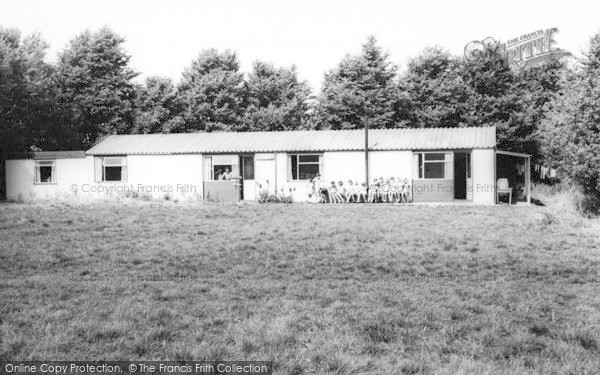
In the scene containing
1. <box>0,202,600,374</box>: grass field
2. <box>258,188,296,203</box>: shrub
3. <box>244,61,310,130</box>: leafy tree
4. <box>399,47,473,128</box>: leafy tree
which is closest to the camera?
<box>0,202,600,374</box>: grass field

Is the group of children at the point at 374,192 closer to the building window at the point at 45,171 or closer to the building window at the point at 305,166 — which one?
the building window at the point at 305,166

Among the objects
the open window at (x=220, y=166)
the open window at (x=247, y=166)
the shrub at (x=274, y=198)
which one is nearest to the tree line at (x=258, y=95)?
the open window at (x=220, y=166)

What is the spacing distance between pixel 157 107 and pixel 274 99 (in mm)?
8698

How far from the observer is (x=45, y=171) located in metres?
27.8

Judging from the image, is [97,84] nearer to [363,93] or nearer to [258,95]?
[258,95]

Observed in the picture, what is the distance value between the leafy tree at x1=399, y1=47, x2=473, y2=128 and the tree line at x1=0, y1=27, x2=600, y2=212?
0.07 metres

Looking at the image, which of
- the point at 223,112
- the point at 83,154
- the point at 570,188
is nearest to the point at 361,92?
the point at 223,112

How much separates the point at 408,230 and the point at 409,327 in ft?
26.9

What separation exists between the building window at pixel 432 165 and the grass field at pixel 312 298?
12.7 meters

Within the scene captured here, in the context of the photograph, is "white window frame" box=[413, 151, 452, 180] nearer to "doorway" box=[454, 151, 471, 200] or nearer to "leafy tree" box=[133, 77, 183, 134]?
"doorway" box=[454, 151, 471, 200]

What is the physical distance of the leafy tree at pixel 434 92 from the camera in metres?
37.5

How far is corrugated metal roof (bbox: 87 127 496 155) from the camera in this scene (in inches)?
1016

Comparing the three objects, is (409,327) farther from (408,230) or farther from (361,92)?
(361,92)

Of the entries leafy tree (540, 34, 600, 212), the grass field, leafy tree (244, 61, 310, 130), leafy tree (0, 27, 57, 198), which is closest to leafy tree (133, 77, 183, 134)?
leafy tree (244, 61, 310, 130)
